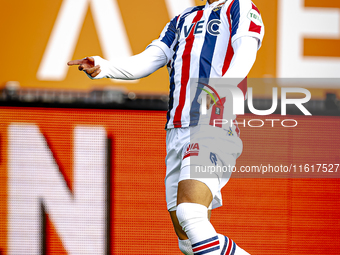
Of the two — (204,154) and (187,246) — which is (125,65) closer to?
(204,154)

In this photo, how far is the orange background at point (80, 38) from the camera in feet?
10.8

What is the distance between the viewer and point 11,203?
2568 millimetres

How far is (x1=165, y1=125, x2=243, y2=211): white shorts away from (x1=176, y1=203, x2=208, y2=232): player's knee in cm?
10

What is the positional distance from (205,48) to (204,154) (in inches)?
19.0

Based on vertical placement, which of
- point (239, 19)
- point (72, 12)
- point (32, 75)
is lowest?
point (32, 75)

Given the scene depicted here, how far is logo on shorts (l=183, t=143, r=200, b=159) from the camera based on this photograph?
5.45 feet

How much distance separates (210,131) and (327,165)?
133 centimetres

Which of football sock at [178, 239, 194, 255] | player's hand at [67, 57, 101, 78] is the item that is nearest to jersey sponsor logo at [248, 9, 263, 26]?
player's hand at [67, 57, 101, 78]

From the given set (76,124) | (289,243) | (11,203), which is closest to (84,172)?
(76,124)

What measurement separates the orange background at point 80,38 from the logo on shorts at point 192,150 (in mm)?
1571

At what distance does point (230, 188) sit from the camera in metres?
2.63

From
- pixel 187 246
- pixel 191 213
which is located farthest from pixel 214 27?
pixel 187 246

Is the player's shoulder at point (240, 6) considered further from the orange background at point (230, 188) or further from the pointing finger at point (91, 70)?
the orange background at point (230, 188)

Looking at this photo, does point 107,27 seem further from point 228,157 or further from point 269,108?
point 228,157
